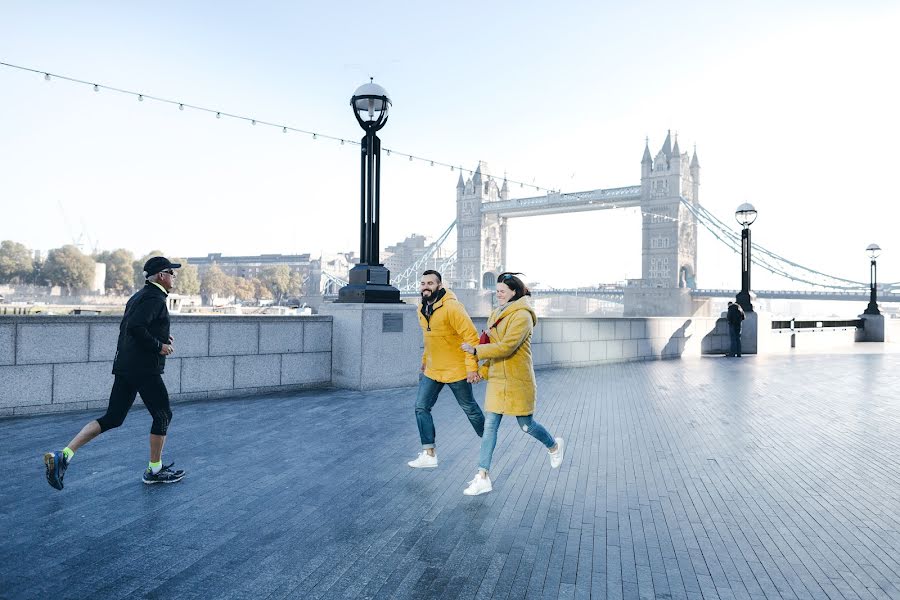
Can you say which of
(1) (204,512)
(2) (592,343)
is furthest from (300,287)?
(1) (204,512)

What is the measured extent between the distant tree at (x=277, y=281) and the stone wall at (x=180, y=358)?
112m

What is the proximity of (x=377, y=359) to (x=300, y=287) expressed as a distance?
408ft

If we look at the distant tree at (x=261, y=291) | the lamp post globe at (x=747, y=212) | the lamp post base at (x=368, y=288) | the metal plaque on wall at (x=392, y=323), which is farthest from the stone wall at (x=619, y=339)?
the distant tree at (x=261, y=291)

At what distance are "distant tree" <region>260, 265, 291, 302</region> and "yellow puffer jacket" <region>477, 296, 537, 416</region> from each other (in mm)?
116427

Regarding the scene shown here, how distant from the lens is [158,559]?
2.93 metres

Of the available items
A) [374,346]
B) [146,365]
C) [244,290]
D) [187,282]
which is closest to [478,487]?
[146,365]

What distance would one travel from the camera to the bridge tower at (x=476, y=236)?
103 meters

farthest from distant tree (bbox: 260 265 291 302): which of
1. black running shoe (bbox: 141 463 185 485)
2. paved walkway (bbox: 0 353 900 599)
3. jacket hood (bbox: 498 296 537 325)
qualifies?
jacket hood (bbox: 498 296 537 325)

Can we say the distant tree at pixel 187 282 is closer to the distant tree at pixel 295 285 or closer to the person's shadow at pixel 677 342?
the distant tree at pixel 295 285

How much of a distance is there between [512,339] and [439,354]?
781 millimetres

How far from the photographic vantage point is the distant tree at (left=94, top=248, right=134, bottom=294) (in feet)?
299

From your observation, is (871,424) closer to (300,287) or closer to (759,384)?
(759,384)

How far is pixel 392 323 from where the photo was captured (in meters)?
8.48

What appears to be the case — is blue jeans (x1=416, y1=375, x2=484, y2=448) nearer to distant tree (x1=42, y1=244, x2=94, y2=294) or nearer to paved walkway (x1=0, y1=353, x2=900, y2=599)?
paved walkway (x1=0, y1=353, x2=900, y2=599)
